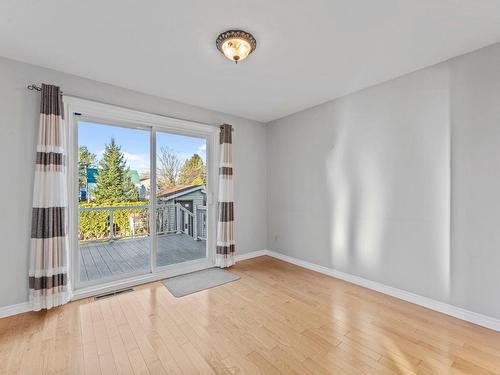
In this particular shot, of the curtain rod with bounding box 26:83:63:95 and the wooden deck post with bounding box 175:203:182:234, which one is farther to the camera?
the wooden deck post with bounding box 175:203:182:234

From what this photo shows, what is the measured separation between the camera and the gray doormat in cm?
298

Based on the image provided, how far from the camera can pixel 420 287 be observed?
2572 millimetres

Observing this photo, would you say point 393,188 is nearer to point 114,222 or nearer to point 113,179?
point 113,179

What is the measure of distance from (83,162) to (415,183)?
4.08 m

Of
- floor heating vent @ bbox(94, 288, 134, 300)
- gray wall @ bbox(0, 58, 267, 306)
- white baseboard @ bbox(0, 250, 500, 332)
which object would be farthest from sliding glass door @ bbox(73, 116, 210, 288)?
white baseboard @ bbox(0, 250, 500, 332)

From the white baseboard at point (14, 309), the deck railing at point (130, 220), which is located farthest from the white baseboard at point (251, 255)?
the white baseboard at point (14, 309)

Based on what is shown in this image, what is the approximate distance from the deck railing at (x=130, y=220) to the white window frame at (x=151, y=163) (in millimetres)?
362

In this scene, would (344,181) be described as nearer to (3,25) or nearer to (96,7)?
(96,7)

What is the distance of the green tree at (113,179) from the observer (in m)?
3.12

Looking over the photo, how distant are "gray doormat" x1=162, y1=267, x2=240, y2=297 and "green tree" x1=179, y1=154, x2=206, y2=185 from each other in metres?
1.48

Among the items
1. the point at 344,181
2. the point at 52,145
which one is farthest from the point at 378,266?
the point at 52,145

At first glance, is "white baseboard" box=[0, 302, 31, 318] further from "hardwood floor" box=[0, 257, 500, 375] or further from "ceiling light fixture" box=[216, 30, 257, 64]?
"ceiling light fixture" box=[216, 30, 257, 64]

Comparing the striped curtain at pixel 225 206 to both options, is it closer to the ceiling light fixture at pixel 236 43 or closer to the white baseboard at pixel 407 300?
the white baseboard at pixel 407 300

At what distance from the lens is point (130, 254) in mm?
3980
